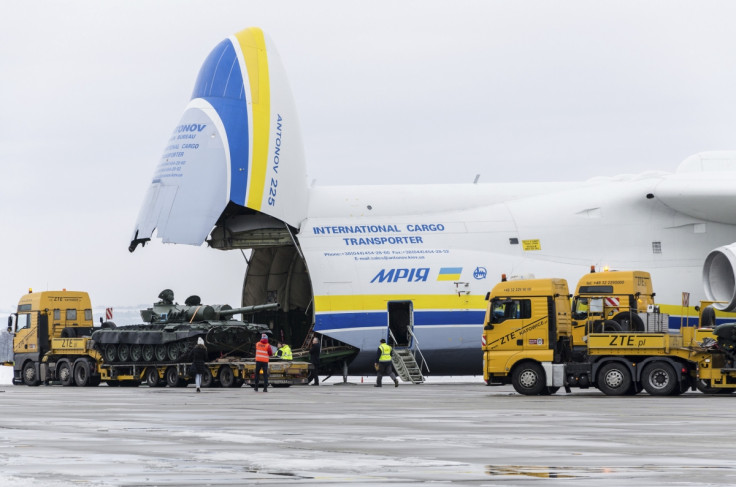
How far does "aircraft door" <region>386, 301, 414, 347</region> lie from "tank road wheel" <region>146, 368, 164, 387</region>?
6.82 m

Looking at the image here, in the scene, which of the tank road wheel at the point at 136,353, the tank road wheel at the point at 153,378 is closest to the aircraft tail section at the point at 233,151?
the tank road wheel at the point at 136,353

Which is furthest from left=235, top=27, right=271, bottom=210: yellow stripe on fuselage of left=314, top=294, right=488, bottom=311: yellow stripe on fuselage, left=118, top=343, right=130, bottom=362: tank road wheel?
left=118, top=343, right=130, bottom=362: tank road wheel

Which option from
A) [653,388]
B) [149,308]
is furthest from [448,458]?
[149,308]

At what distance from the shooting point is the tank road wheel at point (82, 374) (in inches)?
1539

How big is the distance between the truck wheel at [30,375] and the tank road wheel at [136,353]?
5.16 metres

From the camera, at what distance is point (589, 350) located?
2762 centimetres

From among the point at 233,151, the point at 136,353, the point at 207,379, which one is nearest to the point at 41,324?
the point at 136,353

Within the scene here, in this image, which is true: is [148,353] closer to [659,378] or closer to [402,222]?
[402,222]

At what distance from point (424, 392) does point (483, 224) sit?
8.24 metres

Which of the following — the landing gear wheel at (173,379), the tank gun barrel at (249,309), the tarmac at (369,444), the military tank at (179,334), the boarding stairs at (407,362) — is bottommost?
the tarmac at (369,444)

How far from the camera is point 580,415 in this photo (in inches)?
755

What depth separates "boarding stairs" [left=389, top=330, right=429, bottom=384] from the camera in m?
36.0

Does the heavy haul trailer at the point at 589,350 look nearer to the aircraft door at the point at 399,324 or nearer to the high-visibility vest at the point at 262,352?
the high-visibility vest at the point at 262,352

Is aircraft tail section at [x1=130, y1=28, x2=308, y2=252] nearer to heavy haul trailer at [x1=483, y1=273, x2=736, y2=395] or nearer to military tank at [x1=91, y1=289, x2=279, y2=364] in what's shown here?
military tank at [x1=91, y1=289, x2=279, y2=364]
